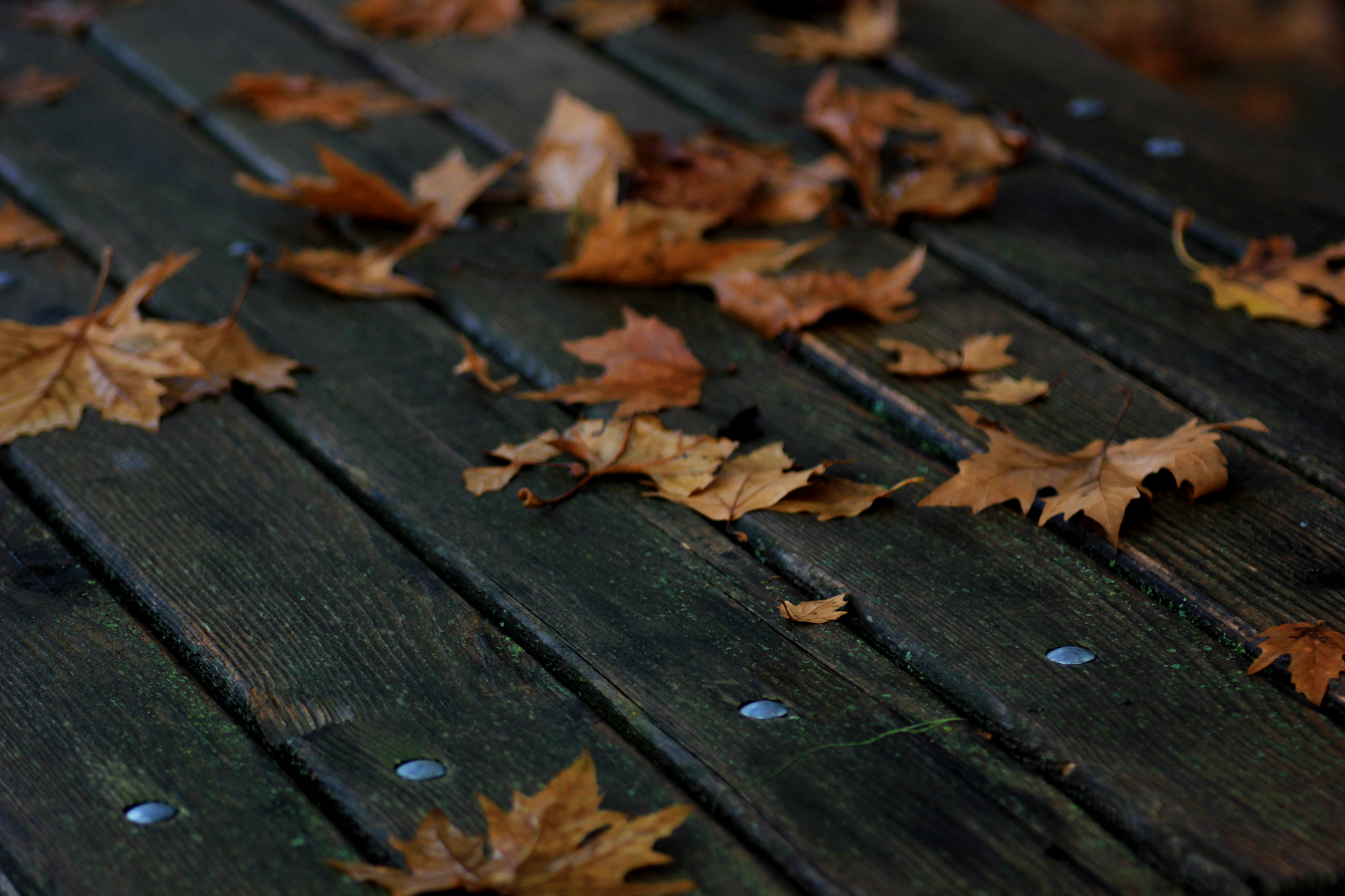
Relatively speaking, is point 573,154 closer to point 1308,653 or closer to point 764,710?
point 764,710

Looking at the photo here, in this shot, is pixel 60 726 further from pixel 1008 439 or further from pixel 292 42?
pixel 292 42

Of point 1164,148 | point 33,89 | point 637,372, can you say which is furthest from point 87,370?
point 1164,148

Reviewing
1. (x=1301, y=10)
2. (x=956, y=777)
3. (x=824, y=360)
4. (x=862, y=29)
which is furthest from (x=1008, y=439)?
(x=1301, y=10)

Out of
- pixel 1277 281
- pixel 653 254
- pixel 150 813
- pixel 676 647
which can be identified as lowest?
pixel 150 813

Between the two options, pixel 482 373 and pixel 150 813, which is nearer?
pixel 150 813

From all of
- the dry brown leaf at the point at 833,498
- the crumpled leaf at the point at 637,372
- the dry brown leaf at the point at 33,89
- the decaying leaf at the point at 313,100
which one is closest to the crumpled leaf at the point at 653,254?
the crumpled leaf at the point at 637,372

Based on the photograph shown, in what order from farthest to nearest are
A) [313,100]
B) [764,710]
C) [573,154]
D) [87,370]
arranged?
[313,100]
[573,154]
[87,370]
[764,710]

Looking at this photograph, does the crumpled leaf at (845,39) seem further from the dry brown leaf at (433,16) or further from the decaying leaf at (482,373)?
the decaying leaf at (482,373)
